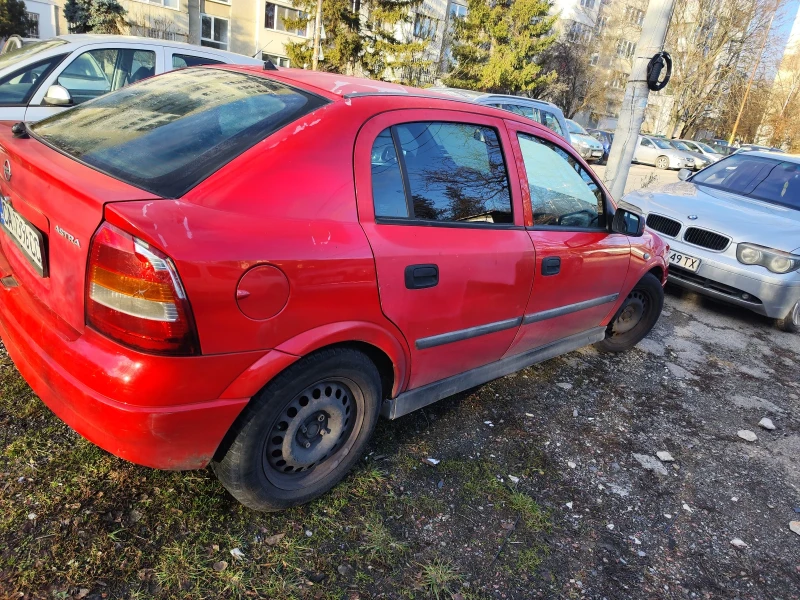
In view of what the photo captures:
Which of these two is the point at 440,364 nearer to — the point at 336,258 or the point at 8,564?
the point at 336,258

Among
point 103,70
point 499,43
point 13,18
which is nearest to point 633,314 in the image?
point 103,70

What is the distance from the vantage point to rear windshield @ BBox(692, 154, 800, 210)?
650 centimetres

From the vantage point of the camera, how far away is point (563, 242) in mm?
3170

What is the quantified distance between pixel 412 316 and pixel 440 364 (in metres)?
0.43

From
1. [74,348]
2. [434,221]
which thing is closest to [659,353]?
[434,221]

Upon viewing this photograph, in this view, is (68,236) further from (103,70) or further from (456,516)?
(103,70)

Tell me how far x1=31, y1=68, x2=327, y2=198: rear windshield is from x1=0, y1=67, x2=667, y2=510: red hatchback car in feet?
0.04

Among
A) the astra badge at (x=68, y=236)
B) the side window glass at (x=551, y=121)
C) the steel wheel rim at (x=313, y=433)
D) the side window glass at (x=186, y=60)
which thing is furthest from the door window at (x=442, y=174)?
the side window glass at (x=551, y=121)

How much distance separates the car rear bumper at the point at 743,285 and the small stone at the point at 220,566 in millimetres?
5408

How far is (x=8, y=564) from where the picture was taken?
A: 1.91 metres

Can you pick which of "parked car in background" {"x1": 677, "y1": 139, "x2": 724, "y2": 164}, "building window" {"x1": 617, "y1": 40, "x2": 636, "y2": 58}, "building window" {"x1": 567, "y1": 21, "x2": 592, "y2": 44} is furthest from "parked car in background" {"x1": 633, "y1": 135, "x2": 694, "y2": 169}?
"building window" {"x1": 617, "y1": 40, "x2": 636, "y2": 58}

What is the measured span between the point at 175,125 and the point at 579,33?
48.2 metres

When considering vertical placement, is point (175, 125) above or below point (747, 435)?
above

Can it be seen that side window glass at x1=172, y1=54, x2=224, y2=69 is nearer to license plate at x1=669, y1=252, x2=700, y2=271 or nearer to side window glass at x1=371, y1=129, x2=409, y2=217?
side window glass at x1=371, y1=129, x2=409, y2=217
